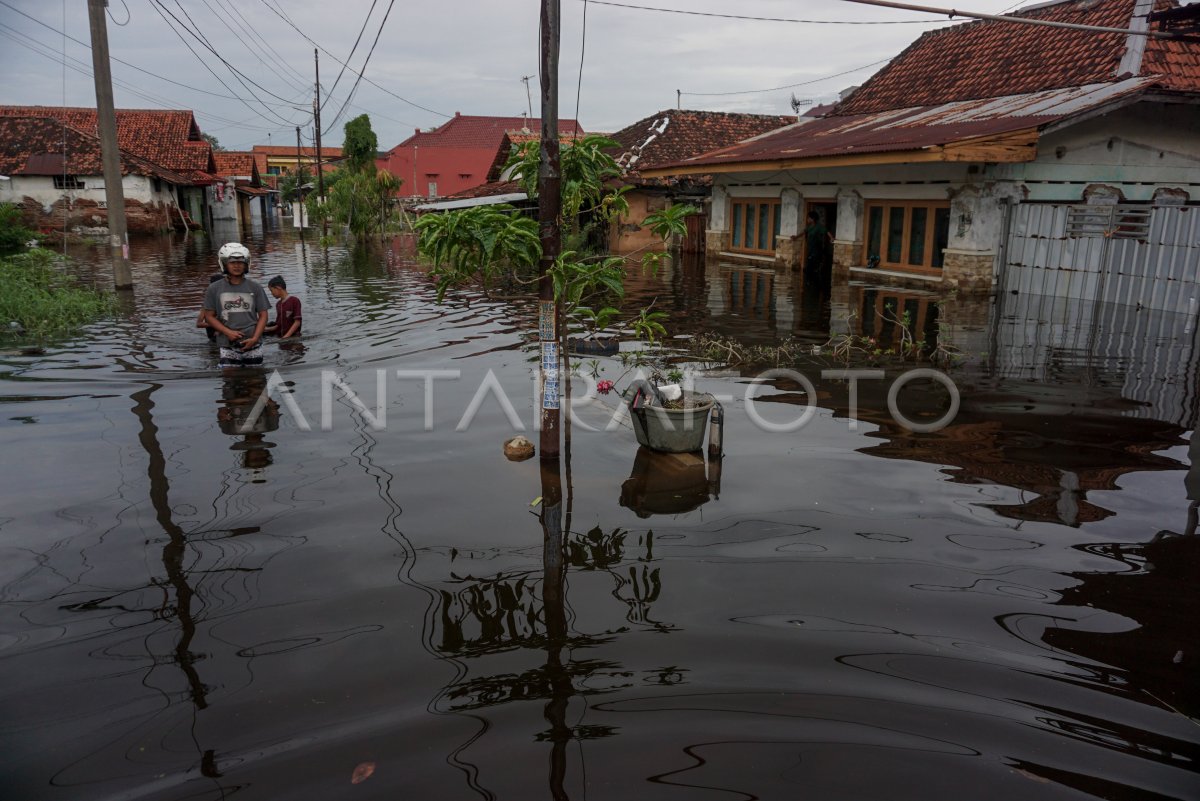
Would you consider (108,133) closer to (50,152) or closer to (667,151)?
(667,151)

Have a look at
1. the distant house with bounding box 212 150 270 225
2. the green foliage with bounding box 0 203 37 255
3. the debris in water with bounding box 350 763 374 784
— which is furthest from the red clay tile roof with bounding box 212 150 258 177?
the debris in water with bounding box 350 763 374 784

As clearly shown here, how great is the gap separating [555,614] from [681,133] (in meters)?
27.9

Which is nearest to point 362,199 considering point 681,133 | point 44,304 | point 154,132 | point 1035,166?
point 154,132

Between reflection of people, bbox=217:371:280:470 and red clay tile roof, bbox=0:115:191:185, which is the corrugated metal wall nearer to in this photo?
reflection of people, bbox=217:371:280:470

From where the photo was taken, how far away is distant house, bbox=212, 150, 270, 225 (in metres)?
49.9

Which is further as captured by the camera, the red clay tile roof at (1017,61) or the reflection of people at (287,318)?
the red clay tile roof at (1017,61)

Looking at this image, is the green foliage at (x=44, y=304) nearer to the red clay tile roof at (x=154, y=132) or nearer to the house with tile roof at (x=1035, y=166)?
the house with tile roof at (x=1035, y=166)

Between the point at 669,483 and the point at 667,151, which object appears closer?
the point at 669,483

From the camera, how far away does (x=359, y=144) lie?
4016 cm

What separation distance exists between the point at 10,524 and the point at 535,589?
158 inches

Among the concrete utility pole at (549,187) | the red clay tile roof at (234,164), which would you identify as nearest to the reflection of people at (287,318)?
the concrete utility pole at (549,187)

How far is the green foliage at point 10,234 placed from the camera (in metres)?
27.7

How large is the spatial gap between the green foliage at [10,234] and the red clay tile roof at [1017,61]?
92.3 ft

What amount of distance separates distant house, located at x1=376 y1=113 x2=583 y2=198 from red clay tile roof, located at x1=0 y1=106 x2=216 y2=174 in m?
17.8
